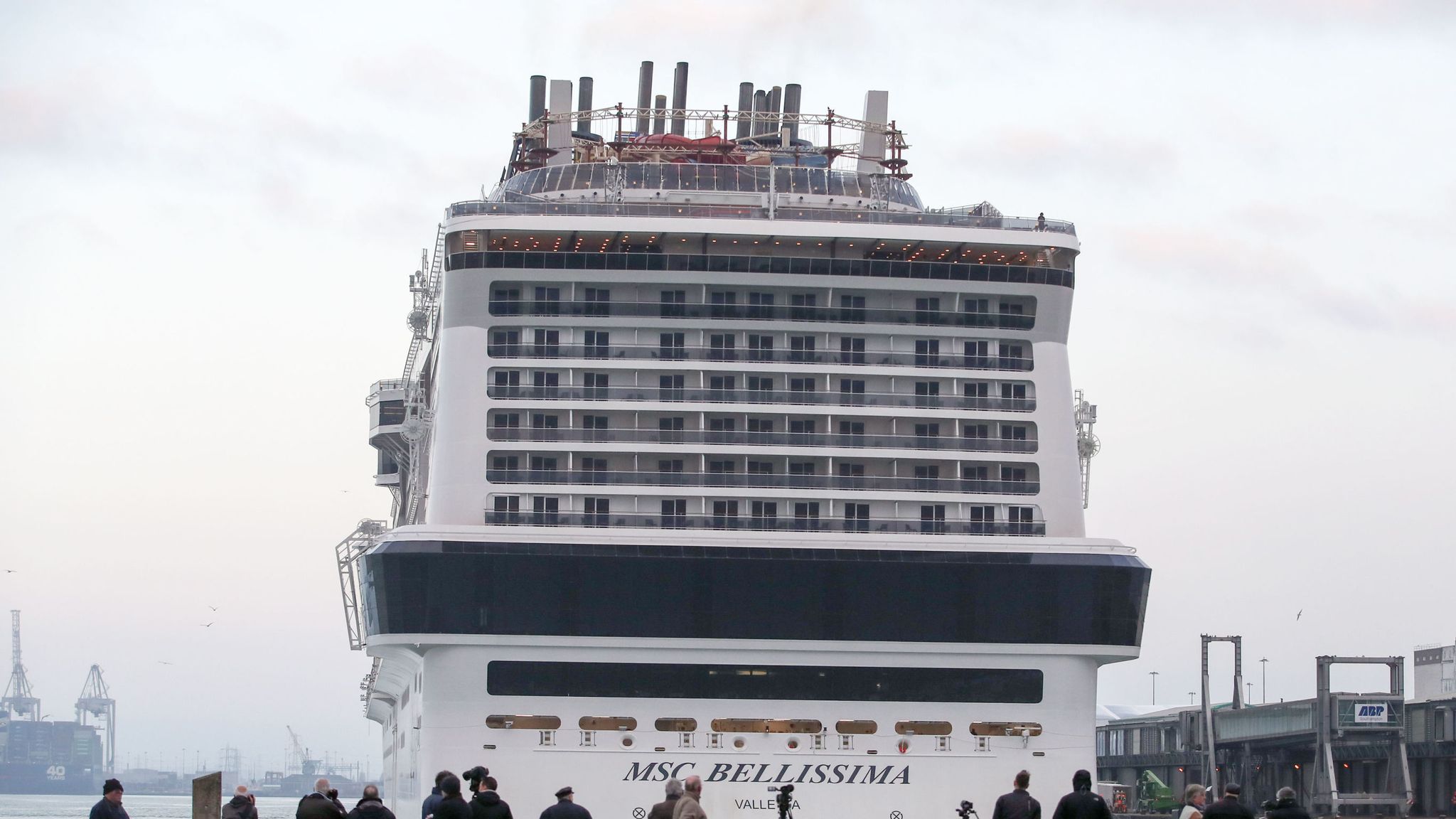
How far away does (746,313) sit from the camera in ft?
165

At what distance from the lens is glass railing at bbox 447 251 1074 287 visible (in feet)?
164

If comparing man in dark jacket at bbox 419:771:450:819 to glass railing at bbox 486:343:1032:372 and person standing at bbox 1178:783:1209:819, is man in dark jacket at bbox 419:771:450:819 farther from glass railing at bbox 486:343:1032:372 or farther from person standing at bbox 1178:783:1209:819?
glass railing at bbox 486:343:1032:372

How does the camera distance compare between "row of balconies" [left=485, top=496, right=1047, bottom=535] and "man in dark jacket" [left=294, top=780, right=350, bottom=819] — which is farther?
"row of balconies" [left=485, top=496, right=1047, bottom=535]

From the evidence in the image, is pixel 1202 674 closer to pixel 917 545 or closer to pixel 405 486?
pixel 405 486

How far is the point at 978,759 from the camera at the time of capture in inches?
1827

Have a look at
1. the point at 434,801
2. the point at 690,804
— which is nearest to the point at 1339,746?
the point at 434,801

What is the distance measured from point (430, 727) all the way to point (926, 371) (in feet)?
51.3

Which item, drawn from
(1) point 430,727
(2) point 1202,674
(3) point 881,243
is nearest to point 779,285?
(3) point 881,243

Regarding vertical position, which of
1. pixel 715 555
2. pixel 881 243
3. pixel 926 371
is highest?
pixel 881 243

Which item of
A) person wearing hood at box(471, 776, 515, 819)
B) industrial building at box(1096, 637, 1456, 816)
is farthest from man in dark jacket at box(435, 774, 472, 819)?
industrial building at box(1096, 637, 1456, 816)

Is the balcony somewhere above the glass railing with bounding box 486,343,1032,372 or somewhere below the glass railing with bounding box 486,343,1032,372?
below

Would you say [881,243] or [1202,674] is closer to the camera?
[881,243]

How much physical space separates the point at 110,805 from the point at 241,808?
6902 millimetres

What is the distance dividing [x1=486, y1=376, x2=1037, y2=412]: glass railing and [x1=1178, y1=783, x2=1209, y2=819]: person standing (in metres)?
26.3
